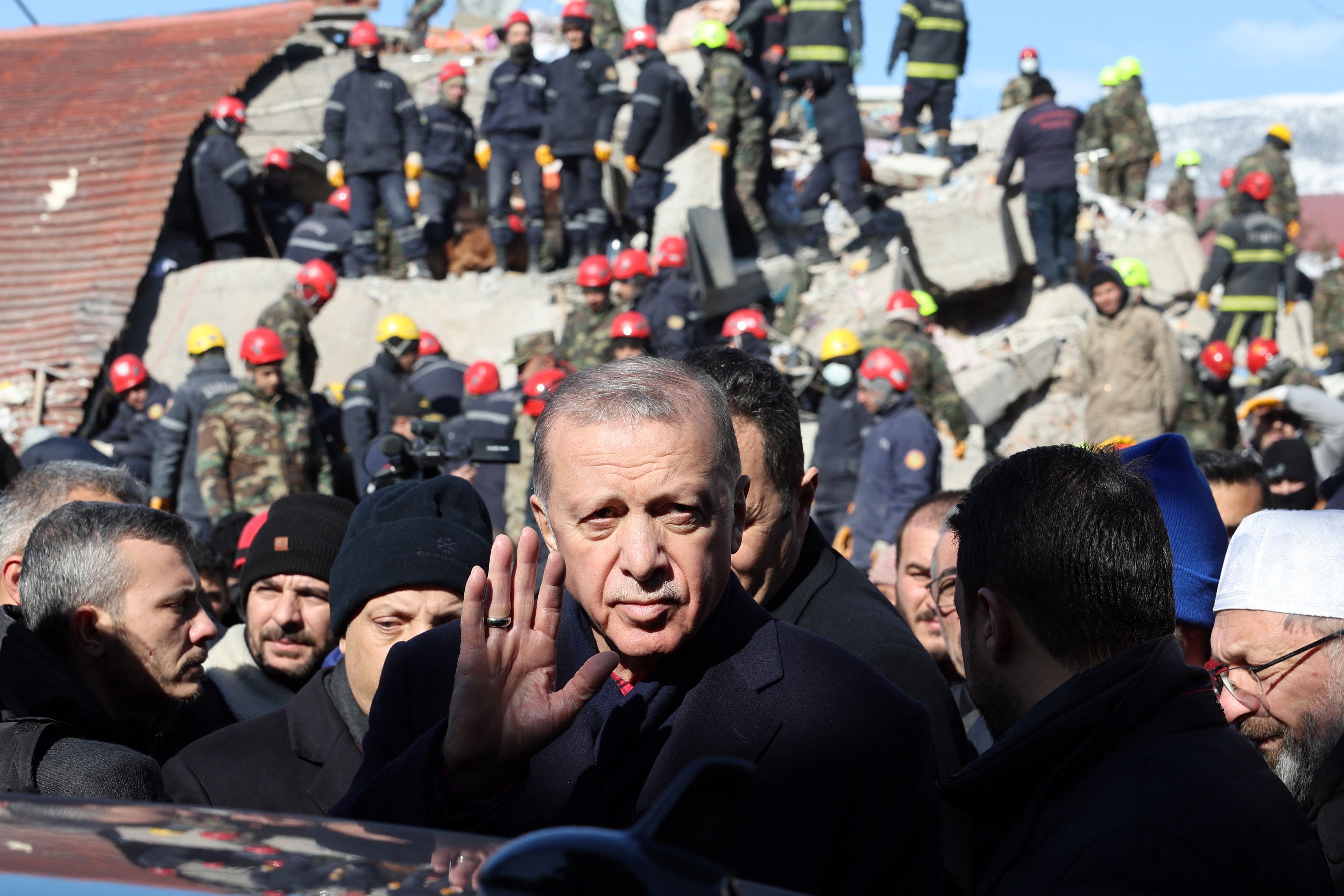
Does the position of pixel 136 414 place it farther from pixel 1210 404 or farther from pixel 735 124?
pixel 1210 404

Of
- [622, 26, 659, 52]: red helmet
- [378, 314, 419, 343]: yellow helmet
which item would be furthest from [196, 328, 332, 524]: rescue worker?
[622, 26, 659, 52]: red helmet

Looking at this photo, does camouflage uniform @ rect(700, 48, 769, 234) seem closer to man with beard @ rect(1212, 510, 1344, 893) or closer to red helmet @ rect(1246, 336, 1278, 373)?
red helmet @ rect(1246, 336, 1278, 373)

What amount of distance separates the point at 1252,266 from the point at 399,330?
8.48m

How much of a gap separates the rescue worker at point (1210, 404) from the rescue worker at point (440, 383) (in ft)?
18.5

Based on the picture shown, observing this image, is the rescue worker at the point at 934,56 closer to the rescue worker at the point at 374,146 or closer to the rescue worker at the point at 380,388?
the rescue worker at the point at 374,146

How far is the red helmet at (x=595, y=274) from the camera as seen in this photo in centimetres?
1023

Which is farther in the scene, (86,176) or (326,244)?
(86,176)

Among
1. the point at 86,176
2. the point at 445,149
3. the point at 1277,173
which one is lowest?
the point at 1277,173

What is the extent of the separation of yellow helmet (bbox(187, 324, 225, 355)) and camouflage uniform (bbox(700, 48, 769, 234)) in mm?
5275

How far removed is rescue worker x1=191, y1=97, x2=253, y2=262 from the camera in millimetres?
13164

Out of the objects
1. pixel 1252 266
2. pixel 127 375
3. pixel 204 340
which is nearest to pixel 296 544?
pixel 204 340

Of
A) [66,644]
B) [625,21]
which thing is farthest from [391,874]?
[625,21]

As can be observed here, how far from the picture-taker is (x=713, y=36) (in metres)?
12.0

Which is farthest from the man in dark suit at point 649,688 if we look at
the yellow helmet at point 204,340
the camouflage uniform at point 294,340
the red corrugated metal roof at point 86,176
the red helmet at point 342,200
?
the red helmet at point 342,200
